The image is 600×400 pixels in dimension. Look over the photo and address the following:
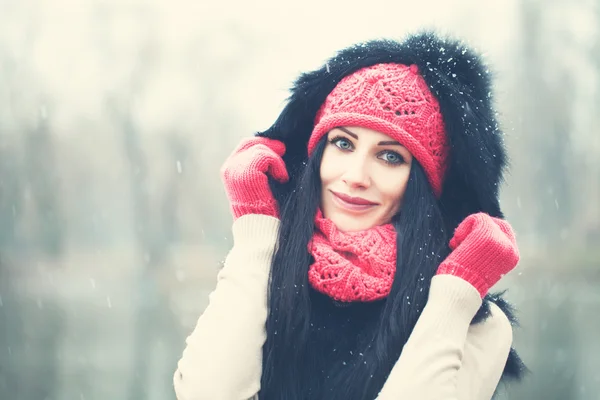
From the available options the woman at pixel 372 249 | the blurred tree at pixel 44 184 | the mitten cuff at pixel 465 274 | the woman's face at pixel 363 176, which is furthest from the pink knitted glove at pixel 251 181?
the blurred tree at pixel 44 184

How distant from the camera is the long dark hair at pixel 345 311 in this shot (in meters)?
1.20

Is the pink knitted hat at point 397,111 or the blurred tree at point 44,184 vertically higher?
the pink knitted hat at point 397,111

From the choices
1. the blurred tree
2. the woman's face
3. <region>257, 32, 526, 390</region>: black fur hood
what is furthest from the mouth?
the blurred tree

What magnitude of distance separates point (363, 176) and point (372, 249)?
142 millimetres

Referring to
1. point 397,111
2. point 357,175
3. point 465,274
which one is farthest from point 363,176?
point 465,274

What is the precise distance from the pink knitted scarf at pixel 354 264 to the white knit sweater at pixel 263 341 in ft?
0.30

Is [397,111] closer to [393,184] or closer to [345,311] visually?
[393,184]

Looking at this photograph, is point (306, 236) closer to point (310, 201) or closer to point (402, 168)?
point (310, 201)

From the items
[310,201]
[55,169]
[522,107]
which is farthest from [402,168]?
[55,169]

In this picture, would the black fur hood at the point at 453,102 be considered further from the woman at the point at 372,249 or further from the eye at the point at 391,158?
the eye at the point at 391,158

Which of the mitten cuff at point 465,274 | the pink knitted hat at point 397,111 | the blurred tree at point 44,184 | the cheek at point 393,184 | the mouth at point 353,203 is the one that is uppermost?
the pink knitted hat at point 397,111

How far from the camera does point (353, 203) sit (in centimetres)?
129

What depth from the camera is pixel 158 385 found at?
15.7ft

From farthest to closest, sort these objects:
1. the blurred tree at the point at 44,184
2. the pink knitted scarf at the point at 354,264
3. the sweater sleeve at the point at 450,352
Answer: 1. the blurred tree at the point at 44,184
2. the pink knitted scarf at the point at 354,264
3. the sweater sleeve at the point at 450,352
